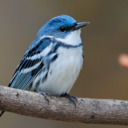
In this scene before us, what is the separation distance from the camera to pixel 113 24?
16.2 ft

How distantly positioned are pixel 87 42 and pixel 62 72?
6.03 feet

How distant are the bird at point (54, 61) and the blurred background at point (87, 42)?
1435mm

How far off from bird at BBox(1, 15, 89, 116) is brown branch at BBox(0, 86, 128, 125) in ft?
0.30

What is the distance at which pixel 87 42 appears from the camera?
4.79 metres

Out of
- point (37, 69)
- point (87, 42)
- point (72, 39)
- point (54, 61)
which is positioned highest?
point (72, 39)

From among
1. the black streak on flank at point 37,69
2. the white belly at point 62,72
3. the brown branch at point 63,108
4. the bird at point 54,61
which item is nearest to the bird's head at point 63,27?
the bird at point 54,61

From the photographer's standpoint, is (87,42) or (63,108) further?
(87,42)

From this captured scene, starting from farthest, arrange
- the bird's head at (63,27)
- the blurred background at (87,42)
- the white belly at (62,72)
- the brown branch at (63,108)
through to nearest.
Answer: the blurred background at (87,42)
the bird's head at (63,27)
the white belly at (62,72)
the brown branch at (63,108)

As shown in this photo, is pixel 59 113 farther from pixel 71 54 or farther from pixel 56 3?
pixel 56 3

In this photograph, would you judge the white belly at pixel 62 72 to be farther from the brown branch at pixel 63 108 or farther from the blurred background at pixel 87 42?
the blurred background at pixel 87 42

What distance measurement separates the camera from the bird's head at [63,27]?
3139mm

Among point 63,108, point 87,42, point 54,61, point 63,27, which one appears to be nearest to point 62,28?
point 63,27

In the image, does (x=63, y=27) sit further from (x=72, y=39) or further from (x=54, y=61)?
(x=54, y=61)

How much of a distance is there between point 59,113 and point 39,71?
43 centimetres
